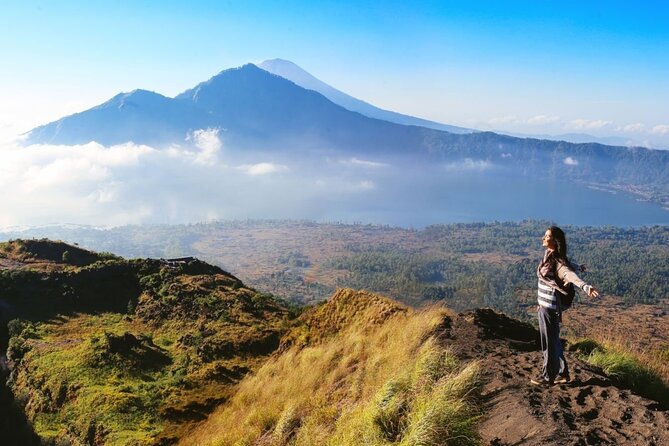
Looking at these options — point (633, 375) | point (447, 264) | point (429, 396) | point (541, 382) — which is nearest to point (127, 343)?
point (429, 396)

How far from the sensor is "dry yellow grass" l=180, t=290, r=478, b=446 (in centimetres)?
479

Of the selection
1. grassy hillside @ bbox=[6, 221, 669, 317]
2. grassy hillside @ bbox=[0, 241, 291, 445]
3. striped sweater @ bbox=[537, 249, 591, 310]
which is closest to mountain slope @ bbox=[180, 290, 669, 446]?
striped sweater @ bbox=[537, 249, 591, 310]

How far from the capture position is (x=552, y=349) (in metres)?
5.59

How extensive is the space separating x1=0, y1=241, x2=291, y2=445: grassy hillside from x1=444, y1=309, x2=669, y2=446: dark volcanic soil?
299 inches

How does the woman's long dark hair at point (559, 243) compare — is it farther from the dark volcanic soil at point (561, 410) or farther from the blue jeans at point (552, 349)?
the dark volcanic soil at point (561, 410)

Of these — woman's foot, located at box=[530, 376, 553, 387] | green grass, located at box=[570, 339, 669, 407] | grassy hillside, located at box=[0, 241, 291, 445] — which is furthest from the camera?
grassy hillside, located at box=[0, 241, 291, 445]

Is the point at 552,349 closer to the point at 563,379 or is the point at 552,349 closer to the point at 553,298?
the point at 563,379

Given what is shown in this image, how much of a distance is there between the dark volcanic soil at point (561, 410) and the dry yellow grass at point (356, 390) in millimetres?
379

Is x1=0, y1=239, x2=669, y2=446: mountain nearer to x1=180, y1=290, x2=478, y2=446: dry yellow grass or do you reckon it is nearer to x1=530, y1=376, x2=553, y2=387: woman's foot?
x1=180, y1=290, x2=478, y2=446: dry yellow grass

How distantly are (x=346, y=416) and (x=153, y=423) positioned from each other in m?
7.33

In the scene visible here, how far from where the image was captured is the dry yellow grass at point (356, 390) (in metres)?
4.79

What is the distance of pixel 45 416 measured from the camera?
12508mm

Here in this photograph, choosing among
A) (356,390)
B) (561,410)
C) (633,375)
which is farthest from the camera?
(633,375)

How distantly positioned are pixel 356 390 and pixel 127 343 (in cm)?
1144
